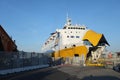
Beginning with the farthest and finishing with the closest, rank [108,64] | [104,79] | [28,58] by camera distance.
→ [108,64], [28,58], [104,79]

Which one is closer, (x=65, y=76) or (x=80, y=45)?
(x=65, y=76)

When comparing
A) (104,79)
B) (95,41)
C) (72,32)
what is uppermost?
(72,32)

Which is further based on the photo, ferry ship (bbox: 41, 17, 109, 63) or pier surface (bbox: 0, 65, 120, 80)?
ferry ship (bbox: 41, 17, 109, 63)

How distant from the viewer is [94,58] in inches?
1631

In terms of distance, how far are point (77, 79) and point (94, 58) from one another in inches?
931

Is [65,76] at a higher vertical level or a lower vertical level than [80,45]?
lower

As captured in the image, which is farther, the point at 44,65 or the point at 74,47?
the point at 74,47

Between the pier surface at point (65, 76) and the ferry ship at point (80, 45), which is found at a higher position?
the ferry ship at point (80, 45)

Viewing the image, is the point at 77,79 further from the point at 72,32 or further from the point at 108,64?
the point at 72,32

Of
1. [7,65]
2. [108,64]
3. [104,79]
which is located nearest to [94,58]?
[108,64]

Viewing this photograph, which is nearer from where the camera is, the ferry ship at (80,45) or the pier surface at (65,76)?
the pier surface at (65,76)

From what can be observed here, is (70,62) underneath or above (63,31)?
underneath

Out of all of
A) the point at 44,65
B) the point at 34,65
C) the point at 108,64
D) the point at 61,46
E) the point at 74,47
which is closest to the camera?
the point at 34,65

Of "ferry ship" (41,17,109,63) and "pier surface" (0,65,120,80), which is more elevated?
"ferry ship" (41,17,109,63)
